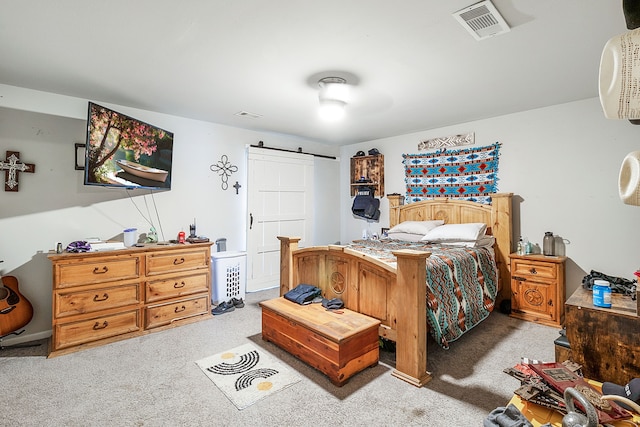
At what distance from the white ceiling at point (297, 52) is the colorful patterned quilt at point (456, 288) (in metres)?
1.59

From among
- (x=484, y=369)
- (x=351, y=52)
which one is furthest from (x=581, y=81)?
(x=484, y=369)

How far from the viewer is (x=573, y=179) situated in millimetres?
3426

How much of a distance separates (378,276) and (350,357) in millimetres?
649

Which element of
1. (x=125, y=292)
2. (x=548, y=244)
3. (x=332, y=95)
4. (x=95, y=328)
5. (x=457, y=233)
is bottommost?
(x=95, y=328)

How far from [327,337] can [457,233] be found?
7.29 ft

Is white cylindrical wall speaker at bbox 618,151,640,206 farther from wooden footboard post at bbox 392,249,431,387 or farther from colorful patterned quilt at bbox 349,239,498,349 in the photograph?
colorful patterned quilt at bbox 349,239,498,349

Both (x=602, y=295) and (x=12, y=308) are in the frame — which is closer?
(x=602, y=295)

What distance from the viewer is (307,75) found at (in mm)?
2670

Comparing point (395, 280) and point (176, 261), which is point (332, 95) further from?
point (176, 261)

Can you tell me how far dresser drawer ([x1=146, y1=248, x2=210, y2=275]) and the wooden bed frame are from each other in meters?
0.96

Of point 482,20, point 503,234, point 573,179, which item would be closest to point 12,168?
point 482,20

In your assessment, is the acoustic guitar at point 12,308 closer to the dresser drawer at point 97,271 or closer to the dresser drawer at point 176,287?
the dresser drawer at point 97,271

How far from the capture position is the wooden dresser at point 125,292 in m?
2.67

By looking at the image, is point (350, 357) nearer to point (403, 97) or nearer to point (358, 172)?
point (403, 97)
